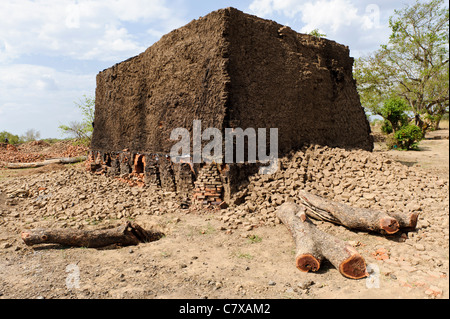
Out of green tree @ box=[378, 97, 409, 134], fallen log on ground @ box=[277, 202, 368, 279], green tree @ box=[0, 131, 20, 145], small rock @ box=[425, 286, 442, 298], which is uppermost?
green tree @ box=[378, 97, 409, 134]

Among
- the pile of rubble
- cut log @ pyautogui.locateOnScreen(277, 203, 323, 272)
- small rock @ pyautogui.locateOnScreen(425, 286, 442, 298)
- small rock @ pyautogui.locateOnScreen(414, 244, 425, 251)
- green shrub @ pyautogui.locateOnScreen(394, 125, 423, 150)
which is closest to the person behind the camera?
small rock @ pyautogui.locateOnScreen(425, 286, 442, 298)

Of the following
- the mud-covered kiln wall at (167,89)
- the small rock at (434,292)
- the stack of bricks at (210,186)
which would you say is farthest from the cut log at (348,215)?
the mud-covered kiln wall at (167,89)

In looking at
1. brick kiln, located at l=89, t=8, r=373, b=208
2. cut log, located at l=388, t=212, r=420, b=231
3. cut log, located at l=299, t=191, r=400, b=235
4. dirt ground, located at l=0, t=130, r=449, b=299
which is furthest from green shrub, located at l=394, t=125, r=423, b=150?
cut log, located at l=388, t=212, r=420, b=231

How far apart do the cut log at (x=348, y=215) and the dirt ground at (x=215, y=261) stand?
5.6 inches

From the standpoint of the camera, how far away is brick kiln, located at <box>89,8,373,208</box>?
17.0 feet

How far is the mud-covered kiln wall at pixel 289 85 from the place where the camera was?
522 cm

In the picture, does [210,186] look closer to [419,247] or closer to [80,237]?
[80,237]

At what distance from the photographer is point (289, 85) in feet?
19.1

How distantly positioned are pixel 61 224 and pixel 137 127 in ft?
10.2

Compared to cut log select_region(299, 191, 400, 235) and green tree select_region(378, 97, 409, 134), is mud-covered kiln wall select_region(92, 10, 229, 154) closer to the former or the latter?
cut log select_region(299, 191, 400, 235)

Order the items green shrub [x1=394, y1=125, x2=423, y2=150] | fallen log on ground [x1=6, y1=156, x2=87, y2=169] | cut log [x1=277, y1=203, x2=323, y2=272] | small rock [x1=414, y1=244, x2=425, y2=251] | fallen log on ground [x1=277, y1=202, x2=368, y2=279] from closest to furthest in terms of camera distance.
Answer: fallen log on ground [x1=277, y1=202, x2=368, y2=279], cut log [x1=277, y1=203, x2=323, y2=272], small rock [x1=414, y1=244, x2=425, y2=251], fallen log on ground [x1=6, y1=156, x2=87, y2=169], green shrub [x1=394, y1=125, x2=423, y2=150]

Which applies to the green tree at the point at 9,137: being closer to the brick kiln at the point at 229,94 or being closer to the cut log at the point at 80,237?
the brick kiln at the point at 229,94

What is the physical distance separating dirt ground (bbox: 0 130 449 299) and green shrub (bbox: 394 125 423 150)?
9677 mm
